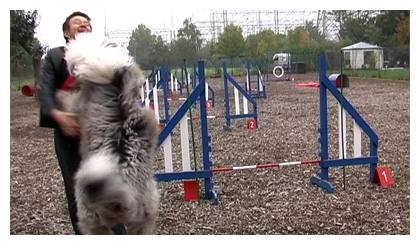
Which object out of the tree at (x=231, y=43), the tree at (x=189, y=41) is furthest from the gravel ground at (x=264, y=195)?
the tree at (x=231, y=43)

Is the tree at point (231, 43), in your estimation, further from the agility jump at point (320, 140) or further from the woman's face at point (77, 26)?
the woman's face at point (77, 26)

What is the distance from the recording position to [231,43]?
32344 millimetres

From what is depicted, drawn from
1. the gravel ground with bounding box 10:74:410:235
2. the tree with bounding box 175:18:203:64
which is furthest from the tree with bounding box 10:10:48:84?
the tree with bounding box 175:18:203:64

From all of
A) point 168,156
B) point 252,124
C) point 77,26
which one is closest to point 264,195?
point 168,156

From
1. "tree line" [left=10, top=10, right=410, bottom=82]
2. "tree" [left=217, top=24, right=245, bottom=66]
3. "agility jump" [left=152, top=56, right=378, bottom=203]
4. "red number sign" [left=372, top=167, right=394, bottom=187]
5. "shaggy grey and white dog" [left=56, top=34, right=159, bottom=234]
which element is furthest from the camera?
"tree" [left=217, top=24, right=245, bottom=66]

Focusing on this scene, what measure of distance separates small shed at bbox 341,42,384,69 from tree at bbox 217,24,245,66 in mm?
7336

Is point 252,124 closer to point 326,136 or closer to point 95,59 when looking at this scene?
point 326,136

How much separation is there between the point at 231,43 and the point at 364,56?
8999mm

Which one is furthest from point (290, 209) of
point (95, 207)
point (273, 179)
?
point (95, 207)

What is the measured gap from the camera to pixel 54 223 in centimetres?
398

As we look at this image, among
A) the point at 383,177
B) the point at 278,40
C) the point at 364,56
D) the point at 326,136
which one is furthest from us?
the point at 278,40

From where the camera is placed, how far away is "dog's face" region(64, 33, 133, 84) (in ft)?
6.49

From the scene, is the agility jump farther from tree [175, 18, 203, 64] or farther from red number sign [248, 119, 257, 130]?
tree [175, 18, 203, 64]

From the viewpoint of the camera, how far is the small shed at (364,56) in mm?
26844
